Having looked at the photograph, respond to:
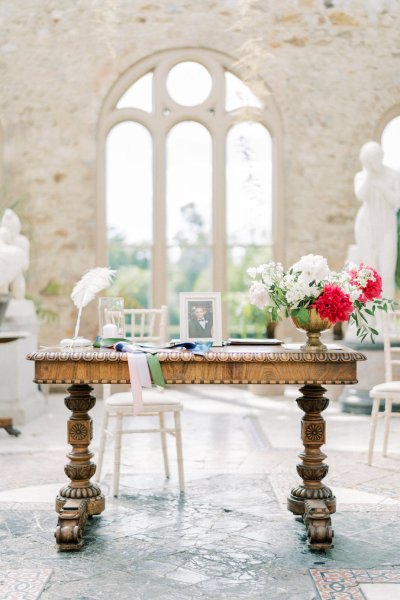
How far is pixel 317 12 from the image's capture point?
322 inches

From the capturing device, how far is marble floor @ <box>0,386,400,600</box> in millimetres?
2545

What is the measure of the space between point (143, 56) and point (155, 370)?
605 cm

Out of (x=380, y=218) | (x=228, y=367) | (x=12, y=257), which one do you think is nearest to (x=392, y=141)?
(x=380, y=218)

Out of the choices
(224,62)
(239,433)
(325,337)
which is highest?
(224,62)

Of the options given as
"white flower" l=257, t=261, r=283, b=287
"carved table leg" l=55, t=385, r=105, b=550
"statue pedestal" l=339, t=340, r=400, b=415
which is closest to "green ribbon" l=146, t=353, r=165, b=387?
"carved table leg" l=55, t=385, r=105, b=550

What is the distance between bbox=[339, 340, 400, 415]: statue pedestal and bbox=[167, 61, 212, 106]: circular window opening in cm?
342

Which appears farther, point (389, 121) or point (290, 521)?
point (389, 121)

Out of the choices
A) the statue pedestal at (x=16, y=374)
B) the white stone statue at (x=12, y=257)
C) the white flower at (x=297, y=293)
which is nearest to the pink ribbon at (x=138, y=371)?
the white flower at (x=297, y=293)

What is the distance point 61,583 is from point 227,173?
6.37 metres

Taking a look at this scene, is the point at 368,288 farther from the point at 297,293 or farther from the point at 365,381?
the point at 365,381

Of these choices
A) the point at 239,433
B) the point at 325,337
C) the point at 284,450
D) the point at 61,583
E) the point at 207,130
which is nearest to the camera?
the point at 61,583

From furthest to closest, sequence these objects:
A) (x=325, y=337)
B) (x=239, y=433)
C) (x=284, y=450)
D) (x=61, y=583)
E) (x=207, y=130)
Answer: (x=207, y=130) → (x=325, y=337) → (x=239, y=433) → (x=284, y=450) → (x=61, y=583)

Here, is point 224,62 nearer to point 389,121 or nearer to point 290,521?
point 389,121

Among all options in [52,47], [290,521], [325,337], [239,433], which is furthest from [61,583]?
[52,47]
